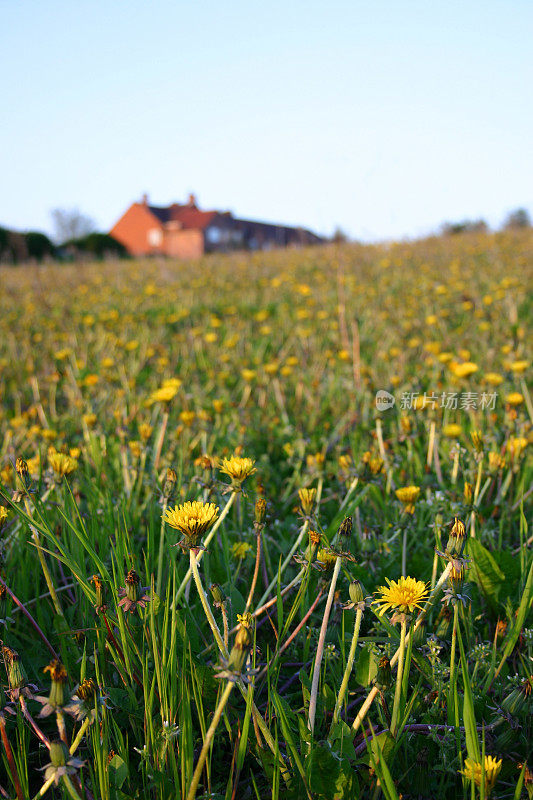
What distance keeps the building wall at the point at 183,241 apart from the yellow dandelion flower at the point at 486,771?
31136 mm

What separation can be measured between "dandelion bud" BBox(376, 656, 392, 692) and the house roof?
3958 centimetres

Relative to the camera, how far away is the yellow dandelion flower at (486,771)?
84cm

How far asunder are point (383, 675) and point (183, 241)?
3665 centimetres

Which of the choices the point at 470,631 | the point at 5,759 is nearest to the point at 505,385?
the point at 470,631

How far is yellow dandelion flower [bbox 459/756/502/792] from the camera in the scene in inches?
33.2

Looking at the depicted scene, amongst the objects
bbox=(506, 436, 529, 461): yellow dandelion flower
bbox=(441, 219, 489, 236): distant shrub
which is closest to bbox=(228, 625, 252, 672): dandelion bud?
bbox=(506, 436, 529, 461): yellow dandelion flower

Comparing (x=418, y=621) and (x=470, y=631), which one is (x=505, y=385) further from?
(x=418, y=621)

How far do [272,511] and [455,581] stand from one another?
96cm

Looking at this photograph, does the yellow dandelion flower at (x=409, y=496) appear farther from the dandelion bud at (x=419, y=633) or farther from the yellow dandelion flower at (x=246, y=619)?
the yellow dandelion flower at (x=246, y=619)

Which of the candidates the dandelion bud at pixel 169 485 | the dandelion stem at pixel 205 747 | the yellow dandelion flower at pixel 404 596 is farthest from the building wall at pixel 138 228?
the dandelion stem at pixel 205 747

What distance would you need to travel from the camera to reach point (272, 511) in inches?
73.4

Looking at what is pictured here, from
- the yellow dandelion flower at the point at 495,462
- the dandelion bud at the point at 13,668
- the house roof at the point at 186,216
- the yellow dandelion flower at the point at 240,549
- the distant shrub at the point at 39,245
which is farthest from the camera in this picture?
the house roof at the point at 186,216

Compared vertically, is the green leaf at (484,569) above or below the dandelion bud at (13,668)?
below

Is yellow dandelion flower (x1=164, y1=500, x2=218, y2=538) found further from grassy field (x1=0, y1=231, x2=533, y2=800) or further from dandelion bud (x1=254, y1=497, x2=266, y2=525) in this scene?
dandelion bud (x1=254, y1=497, x2=266, y2=525)
